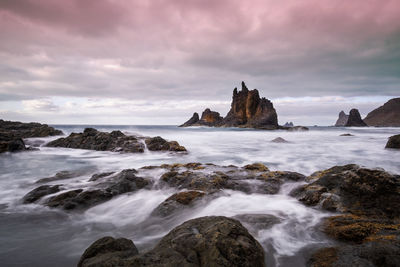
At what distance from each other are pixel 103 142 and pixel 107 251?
1710cm

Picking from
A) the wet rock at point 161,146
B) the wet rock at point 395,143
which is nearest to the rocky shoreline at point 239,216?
the wet rock at point 161,146

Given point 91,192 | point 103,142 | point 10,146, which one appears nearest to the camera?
point 91,192

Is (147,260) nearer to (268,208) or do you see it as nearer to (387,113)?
(268,208)

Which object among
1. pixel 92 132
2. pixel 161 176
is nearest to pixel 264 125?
pixel 92 132

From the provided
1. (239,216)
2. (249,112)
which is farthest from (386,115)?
(239,216)

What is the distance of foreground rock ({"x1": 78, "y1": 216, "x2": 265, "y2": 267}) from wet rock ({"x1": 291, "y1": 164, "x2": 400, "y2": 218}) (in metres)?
3.34

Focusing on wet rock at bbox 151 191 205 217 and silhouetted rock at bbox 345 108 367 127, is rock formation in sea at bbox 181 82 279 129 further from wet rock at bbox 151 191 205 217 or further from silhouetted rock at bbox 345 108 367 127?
wet rock at bbox 151 191 205 217

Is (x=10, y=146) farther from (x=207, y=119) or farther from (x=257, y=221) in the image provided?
(x=207, y=119)

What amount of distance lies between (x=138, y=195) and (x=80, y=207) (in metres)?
1.66

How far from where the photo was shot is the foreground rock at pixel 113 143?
16464mm

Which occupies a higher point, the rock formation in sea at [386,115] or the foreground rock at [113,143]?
the rock formation in sea at [386,115]

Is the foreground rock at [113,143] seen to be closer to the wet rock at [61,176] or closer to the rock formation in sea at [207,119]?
the wet rock at [61,176]

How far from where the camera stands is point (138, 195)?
662 centimetres

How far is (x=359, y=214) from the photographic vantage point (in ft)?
14.2
